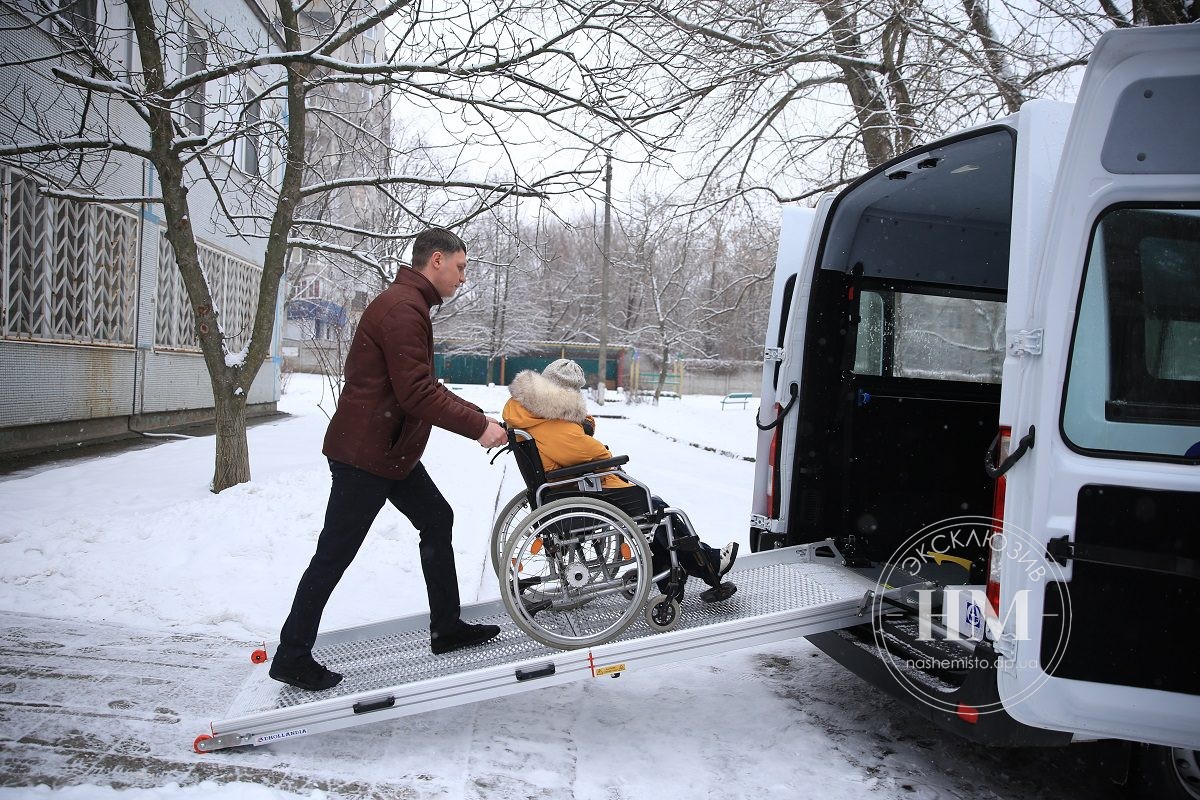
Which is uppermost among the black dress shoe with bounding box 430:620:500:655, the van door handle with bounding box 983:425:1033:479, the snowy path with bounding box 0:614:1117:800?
the van door handle with bounding box 983:425:1033:479

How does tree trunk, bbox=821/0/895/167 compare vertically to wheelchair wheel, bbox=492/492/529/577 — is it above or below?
above

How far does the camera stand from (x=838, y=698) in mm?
4195

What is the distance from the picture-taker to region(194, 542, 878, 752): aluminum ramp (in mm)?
3174

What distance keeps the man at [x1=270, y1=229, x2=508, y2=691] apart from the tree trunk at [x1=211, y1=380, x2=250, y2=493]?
15.3 ft

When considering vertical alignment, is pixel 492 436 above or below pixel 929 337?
below

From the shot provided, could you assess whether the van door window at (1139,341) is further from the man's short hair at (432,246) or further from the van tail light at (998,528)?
the man's short hair at (432,246)

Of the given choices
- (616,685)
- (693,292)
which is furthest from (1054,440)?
(693,292)

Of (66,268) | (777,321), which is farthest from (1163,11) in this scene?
(66,268)

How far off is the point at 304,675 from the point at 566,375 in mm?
1742

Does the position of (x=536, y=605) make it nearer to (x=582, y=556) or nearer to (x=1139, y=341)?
(x=582, y=556)

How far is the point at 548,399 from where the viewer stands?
3.81m

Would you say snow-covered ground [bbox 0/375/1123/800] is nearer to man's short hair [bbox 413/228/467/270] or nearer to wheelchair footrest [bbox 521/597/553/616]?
wheelchair footrest [bbox 521/597/553/616]

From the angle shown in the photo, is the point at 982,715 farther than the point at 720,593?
No

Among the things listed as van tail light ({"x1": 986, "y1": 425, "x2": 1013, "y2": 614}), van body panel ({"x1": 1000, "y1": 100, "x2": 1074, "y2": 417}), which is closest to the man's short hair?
van body panel ({"x1": 1000, "y1": 100, "x2": 1074, "y2": 417})
